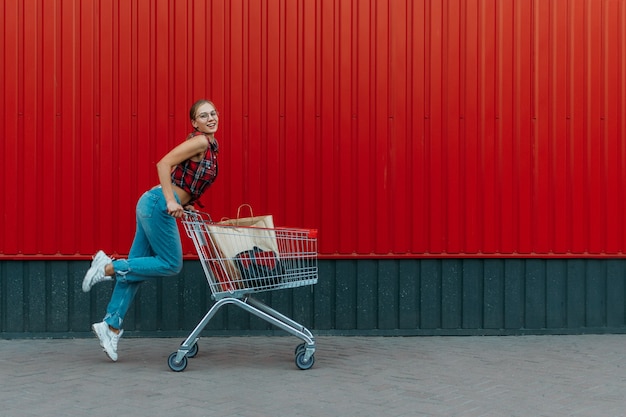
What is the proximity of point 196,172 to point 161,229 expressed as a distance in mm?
485

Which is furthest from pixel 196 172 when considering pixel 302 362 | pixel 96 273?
pixel 302 362

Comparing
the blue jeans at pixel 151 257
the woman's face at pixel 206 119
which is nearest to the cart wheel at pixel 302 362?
the blue jeans at pixel 151 257

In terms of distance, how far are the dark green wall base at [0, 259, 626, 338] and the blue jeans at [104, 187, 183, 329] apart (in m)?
→ 1.14

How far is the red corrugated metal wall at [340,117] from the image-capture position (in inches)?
285

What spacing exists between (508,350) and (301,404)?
2.43 metres

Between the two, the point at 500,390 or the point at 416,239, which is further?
the point at 416,239

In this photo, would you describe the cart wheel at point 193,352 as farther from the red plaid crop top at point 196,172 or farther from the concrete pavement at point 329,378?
the red plaid crop top at point 196,172

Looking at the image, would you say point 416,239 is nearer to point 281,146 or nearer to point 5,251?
point 281,146

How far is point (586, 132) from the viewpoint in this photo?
7.57 metres

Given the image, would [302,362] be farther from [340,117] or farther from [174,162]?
[340,117]

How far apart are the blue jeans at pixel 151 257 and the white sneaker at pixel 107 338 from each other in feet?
0.16

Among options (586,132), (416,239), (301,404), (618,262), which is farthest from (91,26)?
(618,262)

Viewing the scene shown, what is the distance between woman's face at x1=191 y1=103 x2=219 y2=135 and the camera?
6.11 m

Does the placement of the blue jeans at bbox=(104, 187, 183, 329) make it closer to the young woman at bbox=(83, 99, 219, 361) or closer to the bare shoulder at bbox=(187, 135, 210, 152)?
the young woman at bbox=(83, 99, 219, 361)
